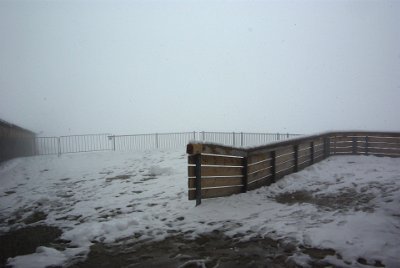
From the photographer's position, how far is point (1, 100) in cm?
11775

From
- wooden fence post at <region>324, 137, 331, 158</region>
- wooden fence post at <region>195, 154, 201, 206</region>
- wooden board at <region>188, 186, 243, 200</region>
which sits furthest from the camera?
wooden fence post at <region>324, 137, 331, 158</region>

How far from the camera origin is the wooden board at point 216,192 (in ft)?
20.7

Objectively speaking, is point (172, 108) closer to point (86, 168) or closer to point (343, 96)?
point (343, 96)

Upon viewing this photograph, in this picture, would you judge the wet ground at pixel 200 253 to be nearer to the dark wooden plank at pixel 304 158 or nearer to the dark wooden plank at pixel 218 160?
the dark wooden plank at pixel 218 160

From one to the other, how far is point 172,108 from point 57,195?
17825 centimetres

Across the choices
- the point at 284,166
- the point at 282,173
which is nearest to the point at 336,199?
the point at 282,173

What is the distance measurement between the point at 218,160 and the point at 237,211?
1371mm

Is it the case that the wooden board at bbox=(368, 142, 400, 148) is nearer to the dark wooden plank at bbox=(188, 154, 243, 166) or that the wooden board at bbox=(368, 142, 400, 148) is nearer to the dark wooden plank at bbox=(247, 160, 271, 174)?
the dark wooden plank at bbox=(247, 160, 271, 174)

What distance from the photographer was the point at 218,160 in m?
6.73

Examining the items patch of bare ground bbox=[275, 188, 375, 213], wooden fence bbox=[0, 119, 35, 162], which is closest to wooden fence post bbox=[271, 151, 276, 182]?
patch of bare ground bbox=[275, 188, 375, 213]

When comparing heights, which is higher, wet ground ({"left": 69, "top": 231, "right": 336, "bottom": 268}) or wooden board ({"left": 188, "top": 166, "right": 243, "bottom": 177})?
wooden board ({"left": 188, "top": 166, "right": 243, "bottom": 177})

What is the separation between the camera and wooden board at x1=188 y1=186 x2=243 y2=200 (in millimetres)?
6300

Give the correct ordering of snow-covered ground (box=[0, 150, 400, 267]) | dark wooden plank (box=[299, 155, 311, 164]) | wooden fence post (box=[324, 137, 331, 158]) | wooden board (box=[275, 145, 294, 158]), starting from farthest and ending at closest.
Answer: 1. wooden fence post (box=[324, 137, 331, 158])
2. dark wooden plank (box=[299, 155, 311, 164])
3. wooden board (box=[275, 145, 294, 158])
4. snow-covered ground (box=[0, 150, 400, 267])

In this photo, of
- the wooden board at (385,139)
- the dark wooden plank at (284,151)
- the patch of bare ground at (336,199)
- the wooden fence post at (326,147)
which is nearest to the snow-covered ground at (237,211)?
the patch of bare ground at (336,199)
